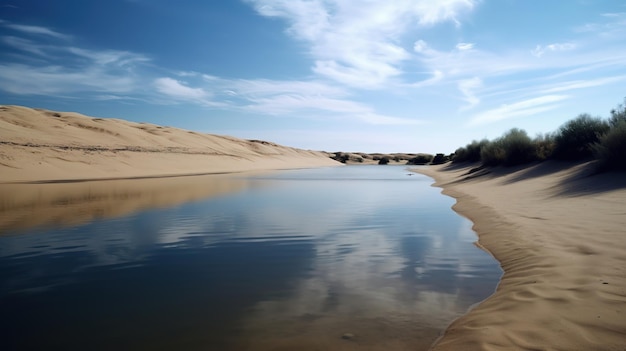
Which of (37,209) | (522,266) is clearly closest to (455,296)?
(522,266)

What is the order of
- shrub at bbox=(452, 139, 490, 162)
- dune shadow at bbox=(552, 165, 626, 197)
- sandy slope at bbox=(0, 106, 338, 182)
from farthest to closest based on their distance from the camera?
shrub at bbox=(452, 139, 490, 162) → sandy slope at bbox=(0, 106, 338, 182) → dune shadow at bbox=(552, 165, 626, 197)

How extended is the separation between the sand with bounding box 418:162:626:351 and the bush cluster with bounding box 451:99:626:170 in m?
2.41

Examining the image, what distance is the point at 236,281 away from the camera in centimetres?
522

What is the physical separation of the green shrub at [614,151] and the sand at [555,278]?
Result: 2000mm

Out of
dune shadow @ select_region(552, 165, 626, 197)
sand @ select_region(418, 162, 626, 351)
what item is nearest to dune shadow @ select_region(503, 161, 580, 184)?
dune shadow @ select_region(552, 165, 626, 197)

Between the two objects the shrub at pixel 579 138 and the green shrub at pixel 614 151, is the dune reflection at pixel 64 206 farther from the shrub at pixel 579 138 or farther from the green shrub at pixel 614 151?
the shrub at pixel 579 138

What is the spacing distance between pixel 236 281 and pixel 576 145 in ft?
60.1

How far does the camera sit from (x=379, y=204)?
1378 cm

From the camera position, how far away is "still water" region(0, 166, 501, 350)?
3641 mm

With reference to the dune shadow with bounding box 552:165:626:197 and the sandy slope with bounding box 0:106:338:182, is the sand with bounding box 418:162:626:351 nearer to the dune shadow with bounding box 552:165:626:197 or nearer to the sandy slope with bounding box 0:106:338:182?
the dune shadow with bounding box 552:165:626:197

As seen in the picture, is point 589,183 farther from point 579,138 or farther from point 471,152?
point 471,152

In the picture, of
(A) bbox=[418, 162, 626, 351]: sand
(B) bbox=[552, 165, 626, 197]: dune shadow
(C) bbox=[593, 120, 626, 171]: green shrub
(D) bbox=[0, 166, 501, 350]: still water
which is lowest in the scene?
(D) bbox=[0, 166, 501, 350]: still water

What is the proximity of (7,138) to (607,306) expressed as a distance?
→ 3746 cm

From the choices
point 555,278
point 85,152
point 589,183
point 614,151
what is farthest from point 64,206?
point 85,152
